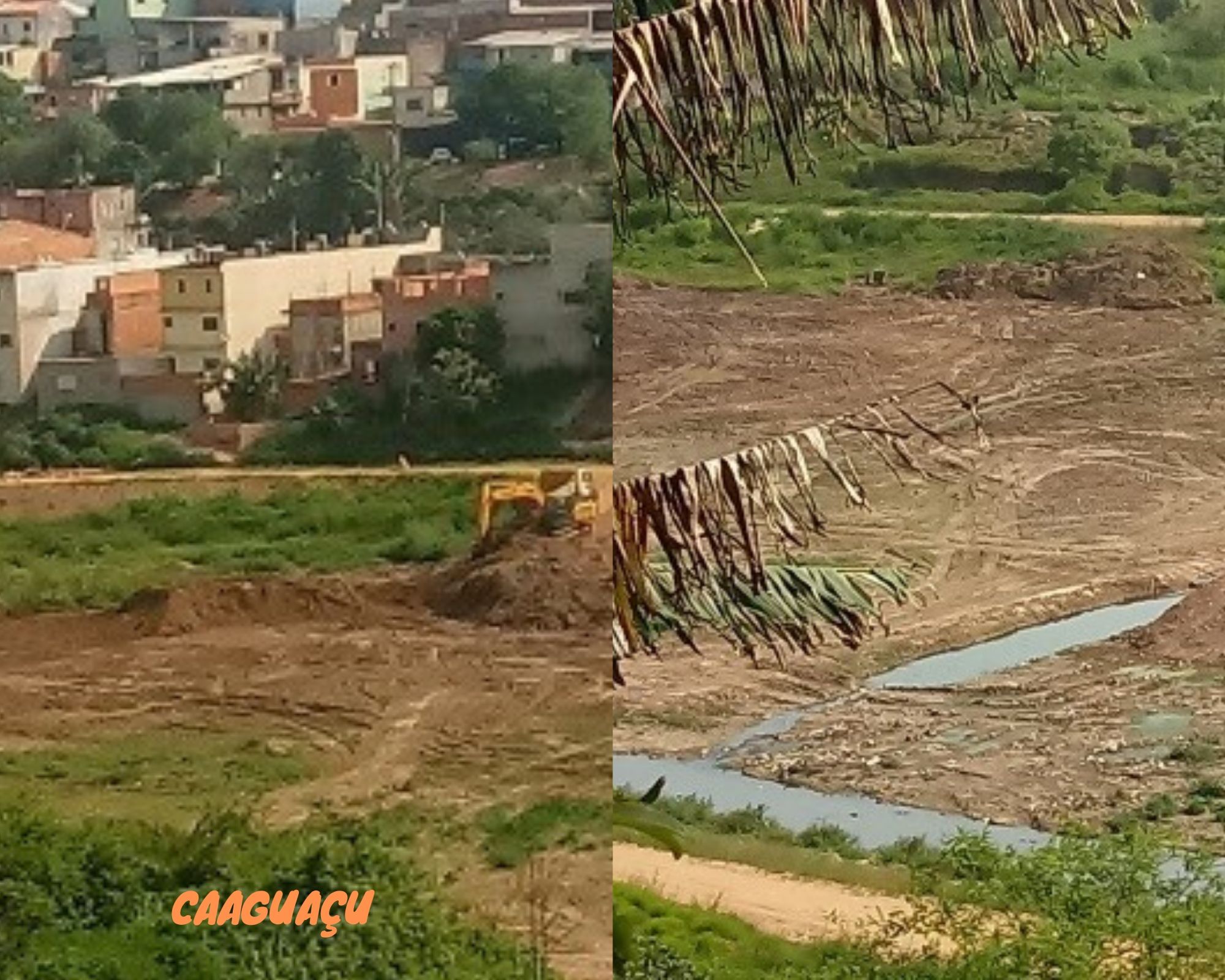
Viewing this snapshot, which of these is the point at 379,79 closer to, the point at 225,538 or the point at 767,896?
the point at 225,538

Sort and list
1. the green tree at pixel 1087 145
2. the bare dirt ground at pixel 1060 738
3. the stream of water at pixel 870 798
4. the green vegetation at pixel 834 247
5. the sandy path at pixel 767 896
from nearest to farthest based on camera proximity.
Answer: the sandy path at pixel 767 896 < the stream of water at pixel 870 798 < the bare dirt ground at pixel 1060 738 < the green vegetation at pixel 834 247 < the green tree at pixel 1087 145

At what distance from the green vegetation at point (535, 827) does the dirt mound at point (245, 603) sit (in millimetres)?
137

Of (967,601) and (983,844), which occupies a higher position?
(983,844)

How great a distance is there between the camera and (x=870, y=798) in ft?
17.5

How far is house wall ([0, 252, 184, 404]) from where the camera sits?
1.25m

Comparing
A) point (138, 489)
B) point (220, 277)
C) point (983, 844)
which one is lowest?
point (983, 844)

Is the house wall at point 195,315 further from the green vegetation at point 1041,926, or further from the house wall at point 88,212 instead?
the green vegetation at point 1041,926

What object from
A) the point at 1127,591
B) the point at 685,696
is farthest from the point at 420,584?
the point at 1127,591

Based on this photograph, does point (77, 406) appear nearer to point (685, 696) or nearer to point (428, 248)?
point (428, 248)

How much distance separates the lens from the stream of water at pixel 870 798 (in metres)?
5.02

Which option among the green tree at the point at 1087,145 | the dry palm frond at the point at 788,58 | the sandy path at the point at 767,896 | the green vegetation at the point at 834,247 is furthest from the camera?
the green tree at the point at 1087,145

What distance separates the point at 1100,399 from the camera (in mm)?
8562

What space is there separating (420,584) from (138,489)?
0.17 m

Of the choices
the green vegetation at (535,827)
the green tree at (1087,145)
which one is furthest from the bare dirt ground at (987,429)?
the green vegetation at (535,827)
